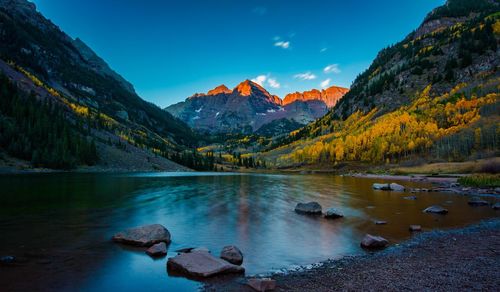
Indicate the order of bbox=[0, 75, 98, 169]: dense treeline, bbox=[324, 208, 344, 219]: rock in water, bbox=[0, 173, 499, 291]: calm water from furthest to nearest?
bbox=[0, 75, 98, 169]: dense treeline, bbox=[324, 208, 344, 219]: rock in water, bbox=[0, 173, 499, 291]: calm water

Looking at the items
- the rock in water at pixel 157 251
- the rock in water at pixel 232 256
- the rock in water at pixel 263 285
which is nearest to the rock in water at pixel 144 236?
the rock in water at pixel 157 251

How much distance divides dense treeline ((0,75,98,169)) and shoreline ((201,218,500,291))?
161m

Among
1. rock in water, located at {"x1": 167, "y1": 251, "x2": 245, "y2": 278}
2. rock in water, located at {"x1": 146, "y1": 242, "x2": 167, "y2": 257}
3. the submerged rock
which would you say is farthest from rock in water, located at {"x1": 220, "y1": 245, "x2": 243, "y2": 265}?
the submerged rock

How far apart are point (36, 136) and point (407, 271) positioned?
184 metres

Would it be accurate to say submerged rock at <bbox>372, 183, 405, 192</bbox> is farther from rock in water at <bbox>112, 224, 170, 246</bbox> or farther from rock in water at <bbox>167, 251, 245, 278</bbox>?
rock in water at <bbox>167, 251, 245, 278</bbox>

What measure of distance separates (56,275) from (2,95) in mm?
198569

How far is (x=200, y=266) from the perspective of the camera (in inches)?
677

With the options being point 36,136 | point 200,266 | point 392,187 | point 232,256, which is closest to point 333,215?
point 232,256

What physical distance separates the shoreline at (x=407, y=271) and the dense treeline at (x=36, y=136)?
528ft

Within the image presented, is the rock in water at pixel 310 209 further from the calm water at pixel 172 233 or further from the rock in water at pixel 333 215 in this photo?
the rock in water at pixel 333 215

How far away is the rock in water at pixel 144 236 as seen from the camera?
23.5m

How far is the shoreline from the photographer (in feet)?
48.5

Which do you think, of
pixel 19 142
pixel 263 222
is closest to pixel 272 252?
pixel 263 222

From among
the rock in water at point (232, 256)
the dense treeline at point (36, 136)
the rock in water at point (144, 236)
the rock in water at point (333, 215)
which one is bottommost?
the rock in water at point (333, 215)
